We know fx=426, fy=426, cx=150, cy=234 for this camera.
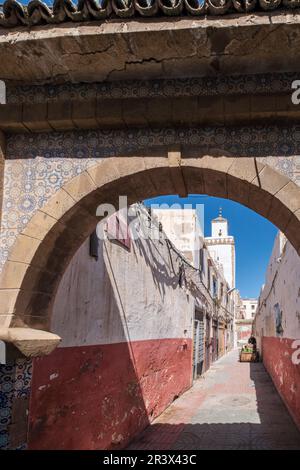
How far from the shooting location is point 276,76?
3289 mm

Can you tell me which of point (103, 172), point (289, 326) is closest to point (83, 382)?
point (103, 172)

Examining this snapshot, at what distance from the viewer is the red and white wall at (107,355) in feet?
14.1

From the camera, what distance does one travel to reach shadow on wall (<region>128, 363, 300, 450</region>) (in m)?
6.47

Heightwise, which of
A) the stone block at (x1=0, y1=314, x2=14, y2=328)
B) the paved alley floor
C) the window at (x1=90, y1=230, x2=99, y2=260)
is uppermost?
the window at (x1=90, y1=230, x2=99, y2=260)

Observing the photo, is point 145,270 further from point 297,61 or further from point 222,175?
point 297,61

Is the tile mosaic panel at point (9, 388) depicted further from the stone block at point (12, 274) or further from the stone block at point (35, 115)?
the stone block at point (35, 115)

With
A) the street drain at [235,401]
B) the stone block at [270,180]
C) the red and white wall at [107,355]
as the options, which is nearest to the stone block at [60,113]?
the stone block at [270,180]

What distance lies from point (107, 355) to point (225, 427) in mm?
3227

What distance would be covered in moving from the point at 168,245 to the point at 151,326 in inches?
92.8

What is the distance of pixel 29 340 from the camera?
3.08 meters

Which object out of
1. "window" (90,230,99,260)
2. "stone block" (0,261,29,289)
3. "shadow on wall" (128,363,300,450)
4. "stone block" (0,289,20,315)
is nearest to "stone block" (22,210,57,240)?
"stone block" (0,261,29,289)

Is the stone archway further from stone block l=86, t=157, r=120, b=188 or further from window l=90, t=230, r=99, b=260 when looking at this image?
window l=90, t=230, r=99, b=260

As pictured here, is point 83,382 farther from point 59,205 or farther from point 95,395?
point 59,205

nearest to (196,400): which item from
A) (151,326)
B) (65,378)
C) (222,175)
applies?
(151,326)
